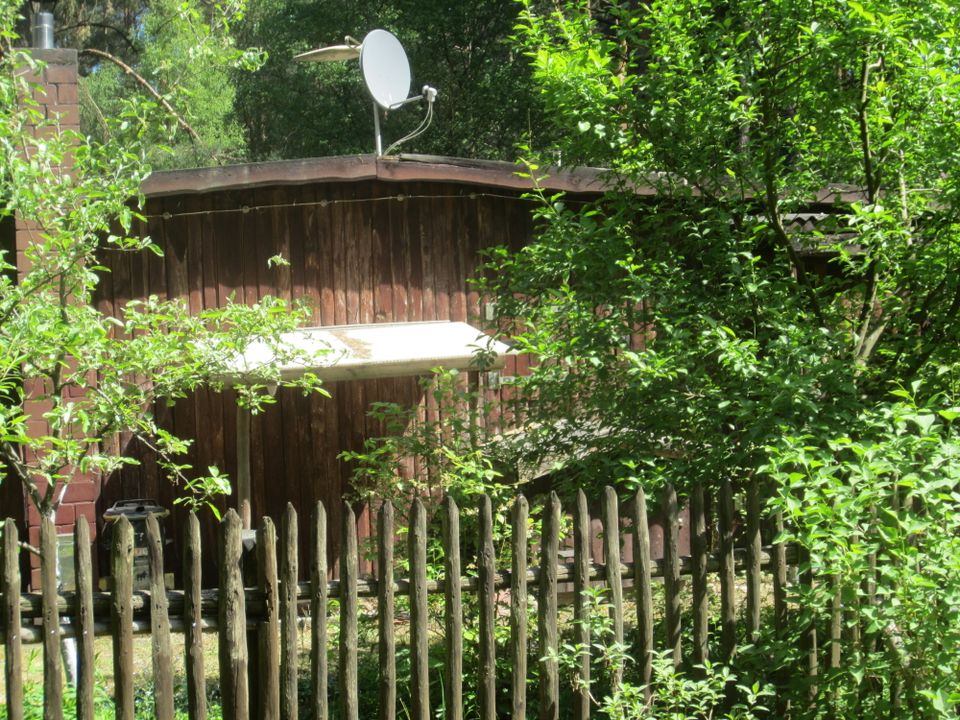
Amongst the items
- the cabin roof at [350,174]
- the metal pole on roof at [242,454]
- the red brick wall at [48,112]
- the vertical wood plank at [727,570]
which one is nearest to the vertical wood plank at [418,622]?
the vertical wood plank at [727,570]

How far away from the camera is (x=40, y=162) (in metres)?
4.75

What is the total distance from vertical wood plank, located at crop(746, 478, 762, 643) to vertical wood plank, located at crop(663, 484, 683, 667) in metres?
0.30

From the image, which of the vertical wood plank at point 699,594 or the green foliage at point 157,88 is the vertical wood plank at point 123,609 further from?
the green foliage at point 157,88

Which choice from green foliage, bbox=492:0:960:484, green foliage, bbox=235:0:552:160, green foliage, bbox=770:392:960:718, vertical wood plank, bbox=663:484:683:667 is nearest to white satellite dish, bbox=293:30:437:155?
green foliage, bbox=492:0:960:484

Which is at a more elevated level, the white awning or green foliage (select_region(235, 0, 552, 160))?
green foliage (select_region(235, 0, 552, 160))

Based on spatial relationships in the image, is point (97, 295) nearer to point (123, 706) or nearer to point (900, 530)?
point (123, 706)

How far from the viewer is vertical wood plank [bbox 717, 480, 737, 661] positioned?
173 inches

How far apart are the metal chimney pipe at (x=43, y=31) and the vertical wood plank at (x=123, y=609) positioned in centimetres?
513

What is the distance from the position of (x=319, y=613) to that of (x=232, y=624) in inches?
12.5

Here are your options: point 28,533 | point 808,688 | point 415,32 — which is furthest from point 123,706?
point 415,32

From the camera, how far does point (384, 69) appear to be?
9.60m

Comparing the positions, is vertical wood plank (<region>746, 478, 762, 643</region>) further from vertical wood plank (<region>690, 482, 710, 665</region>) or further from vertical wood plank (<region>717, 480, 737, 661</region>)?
vertical wood plank (<region>690, 482, 710, 665</region>)

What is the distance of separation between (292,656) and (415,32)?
2423 centimetres

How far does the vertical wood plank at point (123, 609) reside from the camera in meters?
3.80
